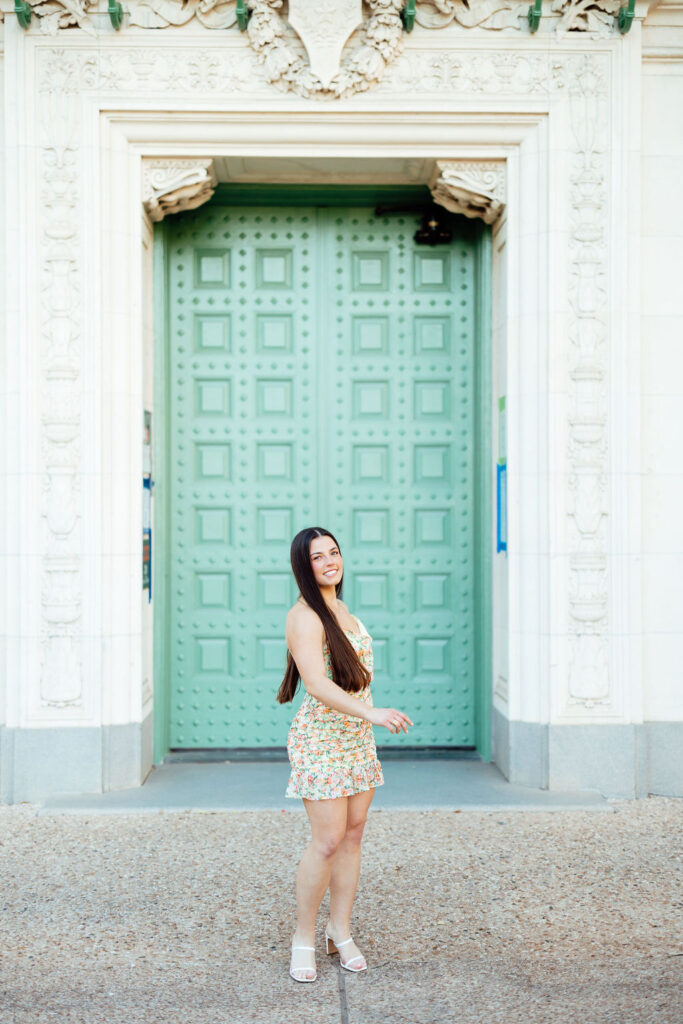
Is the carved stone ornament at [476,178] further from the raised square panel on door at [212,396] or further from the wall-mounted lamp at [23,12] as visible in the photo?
the wall-mounted lamp at [23,12]

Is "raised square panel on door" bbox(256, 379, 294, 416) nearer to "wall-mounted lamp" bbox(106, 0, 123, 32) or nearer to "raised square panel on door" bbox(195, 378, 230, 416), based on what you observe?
"raised square panel on door" bbox(195, 378, 230, 416)

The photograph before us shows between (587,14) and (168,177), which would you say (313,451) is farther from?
(587,14)

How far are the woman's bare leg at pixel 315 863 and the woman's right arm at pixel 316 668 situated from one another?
404 millimetres

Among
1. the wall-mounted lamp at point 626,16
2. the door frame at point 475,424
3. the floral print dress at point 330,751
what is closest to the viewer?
the floral print dress at point 330,751

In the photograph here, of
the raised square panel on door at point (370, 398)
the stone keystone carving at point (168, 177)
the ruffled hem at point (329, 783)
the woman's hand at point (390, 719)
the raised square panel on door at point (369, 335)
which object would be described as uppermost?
the stone keystone carving at point (168, 177)

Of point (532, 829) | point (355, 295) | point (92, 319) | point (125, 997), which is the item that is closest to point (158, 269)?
point (92, 319)

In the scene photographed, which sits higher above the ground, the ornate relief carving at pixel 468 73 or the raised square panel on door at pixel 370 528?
the ornate relief carving at pixel 468 73

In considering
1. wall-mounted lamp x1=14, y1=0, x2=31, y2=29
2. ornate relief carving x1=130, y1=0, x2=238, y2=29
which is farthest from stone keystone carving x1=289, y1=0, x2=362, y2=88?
wall-mounted lamp x1=14, y1=0, x2=31, y2=29

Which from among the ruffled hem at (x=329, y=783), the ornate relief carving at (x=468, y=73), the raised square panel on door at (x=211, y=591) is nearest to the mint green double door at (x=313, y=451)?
the raised square panel on door at (x=211, y=591)

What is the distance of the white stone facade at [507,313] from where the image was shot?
21.9 ft

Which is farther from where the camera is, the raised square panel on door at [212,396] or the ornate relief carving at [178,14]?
the raised square panel on door at [212,396]

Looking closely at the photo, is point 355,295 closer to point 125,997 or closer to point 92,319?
point 92,319

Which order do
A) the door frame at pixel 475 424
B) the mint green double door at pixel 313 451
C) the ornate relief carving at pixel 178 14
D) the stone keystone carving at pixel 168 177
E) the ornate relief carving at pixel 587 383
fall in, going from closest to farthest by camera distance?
1. the ornate relief carving at pixel 178 14
2. the ornate relief carving at pixel 587 383
3. the stone keystone carving at pixel 168 177
4. the door frame at pixel 475 424
5. the mint green double door at pixel 313 451

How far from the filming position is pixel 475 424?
308 inches
